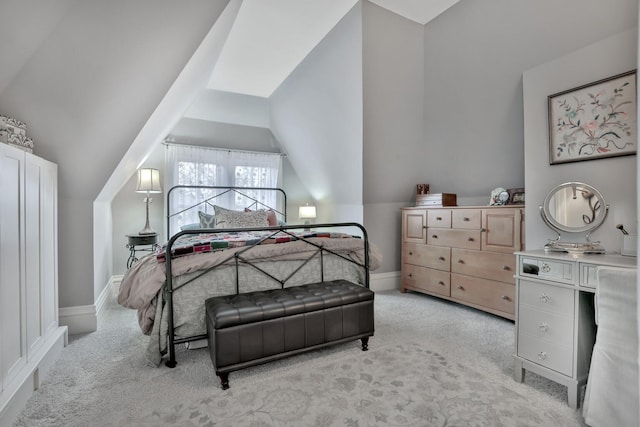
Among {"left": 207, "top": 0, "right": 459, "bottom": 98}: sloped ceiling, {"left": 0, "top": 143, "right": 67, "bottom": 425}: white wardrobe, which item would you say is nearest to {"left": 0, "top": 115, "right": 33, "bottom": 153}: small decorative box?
{"left": 0, "top": 143, "right": 67, "bottom": 425}: white wardrobe

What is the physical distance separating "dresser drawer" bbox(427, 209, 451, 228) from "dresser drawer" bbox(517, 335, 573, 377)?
1636mm

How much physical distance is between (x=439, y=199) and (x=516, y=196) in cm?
73

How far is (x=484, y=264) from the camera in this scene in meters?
2.95

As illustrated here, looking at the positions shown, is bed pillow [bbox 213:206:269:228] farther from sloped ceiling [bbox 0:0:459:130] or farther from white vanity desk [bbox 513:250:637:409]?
white vanity desk [bbox 513:250:637:409]

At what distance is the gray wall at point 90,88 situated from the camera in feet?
5.90

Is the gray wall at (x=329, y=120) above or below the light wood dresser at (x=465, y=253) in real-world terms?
above

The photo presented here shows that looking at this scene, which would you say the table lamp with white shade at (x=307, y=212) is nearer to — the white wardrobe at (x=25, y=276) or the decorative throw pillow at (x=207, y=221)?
the decorative throw pillow at (x=207, y=221)

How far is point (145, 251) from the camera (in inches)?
166

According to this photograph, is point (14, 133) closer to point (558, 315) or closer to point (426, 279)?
point (558, 315)

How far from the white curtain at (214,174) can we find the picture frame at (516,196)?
3317mm

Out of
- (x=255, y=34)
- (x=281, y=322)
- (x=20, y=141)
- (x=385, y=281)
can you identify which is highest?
(x=255, y=34)

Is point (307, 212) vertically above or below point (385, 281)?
above

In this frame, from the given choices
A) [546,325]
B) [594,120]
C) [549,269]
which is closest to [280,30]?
[594,120]

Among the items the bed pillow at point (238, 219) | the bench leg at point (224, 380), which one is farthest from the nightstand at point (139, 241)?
the bench leg at point (224, 380)
